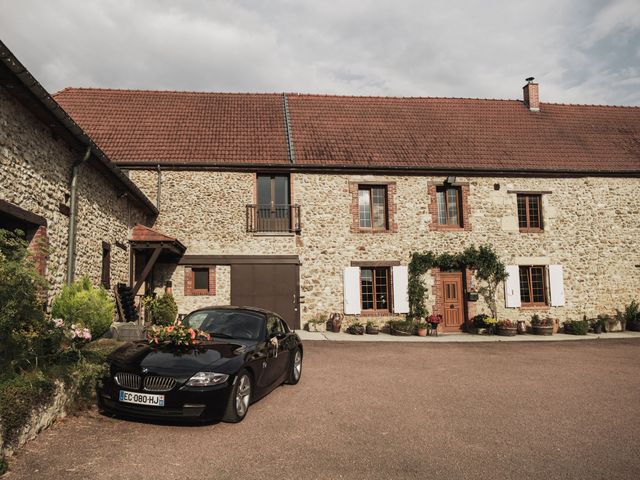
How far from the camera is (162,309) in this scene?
1298cm

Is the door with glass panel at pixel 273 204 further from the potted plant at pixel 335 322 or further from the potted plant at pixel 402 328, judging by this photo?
the potted plant at pixel 402 328

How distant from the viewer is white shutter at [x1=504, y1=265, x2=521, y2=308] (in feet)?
50.6

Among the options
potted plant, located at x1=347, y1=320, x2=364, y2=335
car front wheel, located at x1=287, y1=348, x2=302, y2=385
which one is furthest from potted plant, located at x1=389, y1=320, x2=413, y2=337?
car front wheel, located at x1=287, y1=348, x2=302, y2=385

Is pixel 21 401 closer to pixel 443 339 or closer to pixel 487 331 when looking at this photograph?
pixel 443 339

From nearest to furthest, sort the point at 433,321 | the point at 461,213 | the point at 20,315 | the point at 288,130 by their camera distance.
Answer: the point at 20,315
the point at 433,321
the point at 461,213
the point at 288,130

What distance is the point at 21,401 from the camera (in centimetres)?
388

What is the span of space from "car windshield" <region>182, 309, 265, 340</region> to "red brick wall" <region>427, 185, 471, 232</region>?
1051 cm

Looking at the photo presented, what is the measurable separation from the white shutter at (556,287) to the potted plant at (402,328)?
536 cm

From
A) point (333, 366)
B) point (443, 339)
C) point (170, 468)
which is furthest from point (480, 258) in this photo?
point (170, 468)

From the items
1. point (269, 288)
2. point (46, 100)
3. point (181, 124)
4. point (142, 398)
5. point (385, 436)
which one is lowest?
point (385, 436)

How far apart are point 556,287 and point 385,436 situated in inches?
528

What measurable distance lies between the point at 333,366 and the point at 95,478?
18.2ft

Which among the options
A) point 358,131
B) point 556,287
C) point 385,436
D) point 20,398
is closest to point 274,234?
point 358,131

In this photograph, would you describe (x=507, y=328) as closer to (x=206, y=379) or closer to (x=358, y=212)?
(x=358, y=212)
